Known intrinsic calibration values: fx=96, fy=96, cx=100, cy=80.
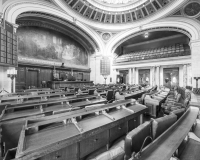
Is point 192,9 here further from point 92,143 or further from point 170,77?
point 92,143

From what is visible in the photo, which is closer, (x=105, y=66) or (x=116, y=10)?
(x=116, y=10)

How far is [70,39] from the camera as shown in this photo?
13398 millimetres

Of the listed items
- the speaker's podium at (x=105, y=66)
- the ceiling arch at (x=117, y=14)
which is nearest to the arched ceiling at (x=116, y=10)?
the ceiling arch at (x=117, y=14)

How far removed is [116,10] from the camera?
40.3ft

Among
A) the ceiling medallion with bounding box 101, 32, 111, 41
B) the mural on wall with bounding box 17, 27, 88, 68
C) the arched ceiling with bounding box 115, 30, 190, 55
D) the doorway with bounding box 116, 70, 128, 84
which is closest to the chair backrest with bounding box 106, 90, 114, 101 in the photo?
the mural on wall with bounding box 17, 27, 88, 68

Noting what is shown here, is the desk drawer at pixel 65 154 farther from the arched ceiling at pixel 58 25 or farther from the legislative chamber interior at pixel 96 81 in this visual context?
the arched ceiling at pixel 58 25

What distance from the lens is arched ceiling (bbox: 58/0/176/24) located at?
10.4 m

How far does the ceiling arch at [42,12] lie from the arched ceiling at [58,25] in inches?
5.8

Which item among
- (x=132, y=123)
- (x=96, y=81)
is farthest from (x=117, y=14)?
(x=132, y=123)

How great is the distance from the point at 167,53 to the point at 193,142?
15241mm

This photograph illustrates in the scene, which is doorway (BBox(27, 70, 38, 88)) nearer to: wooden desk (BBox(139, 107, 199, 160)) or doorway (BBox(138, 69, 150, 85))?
wooden desk (BBox(139, 107, 199, 160))

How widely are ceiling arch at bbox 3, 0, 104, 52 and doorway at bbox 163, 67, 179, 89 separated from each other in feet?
35.1

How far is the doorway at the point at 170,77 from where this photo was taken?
1355 centimetres

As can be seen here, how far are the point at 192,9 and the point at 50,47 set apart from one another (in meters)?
14.9
